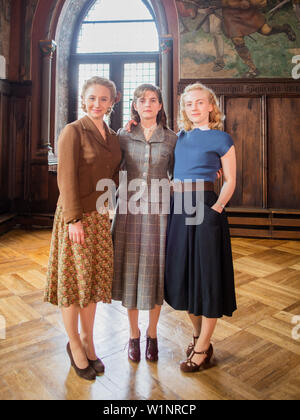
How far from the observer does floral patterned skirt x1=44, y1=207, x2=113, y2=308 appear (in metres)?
1.61

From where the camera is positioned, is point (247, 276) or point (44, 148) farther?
point (44, 148)

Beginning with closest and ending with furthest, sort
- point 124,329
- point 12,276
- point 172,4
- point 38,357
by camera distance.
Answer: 1. point 38,357
2. point 124,329
3. point 12,276
4. point 172,4

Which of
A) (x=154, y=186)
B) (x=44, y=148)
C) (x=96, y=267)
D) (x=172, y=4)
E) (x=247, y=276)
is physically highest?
(x=172, y=4)

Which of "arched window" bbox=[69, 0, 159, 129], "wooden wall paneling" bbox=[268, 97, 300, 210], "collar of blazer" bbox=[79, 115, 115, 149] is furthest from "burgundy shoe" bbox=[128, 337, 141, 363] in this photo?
"arched window" bbox=[69, 0, 159, 129]

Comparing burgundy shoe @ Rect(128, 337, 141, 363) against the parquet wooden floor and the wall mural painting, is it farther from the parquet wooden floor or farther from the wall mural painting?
the wall mural painting

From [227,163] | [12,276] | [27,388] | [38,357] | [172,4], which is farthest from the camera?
[172,4]

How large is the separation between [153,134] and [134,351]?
4.12 ft

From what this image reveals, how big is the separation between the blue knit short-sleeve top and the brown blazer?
0.38m

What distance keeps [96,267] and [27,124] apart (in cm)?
532

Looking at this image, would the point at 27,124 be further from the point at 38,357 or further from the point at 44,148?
the point at 38,357

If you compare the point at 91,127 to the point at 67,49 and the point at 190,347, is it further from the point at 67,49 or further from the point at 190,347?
the point at 67,49

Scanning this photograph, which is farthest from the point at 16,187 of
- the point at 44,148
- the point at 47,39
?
the point at 47,39

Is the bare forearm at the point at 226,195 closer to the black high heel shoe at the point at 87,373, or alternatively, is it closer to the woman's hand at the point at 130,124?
the woman's hand at the point at 130,124

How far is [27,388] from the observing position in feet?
5.23
